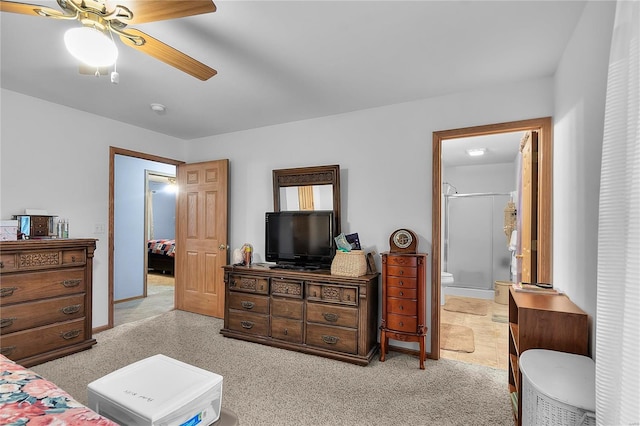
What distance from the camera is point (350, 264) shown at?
3.11 metres

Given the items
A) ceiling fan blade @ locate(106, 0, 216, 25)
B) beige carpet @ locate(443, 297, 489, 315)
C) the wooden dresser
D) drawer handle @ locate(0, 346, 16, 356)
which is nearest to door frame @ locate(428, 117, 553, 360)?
beige carpet @ locate(443, 297, 489, 315)

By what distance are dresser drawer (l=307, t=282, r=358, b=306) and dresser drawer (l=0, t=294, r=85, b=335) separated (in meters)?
2.29

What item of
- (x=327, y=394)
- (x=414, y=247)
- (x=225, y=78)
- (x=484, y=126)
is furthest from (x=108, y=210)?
(x=484, y=126)

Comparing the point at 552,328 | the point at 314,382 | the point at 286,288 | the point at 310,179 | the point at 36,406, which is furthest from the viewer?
the point at 310,179

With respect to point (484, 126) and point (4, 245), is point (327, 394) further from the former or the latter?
point (4, 245)

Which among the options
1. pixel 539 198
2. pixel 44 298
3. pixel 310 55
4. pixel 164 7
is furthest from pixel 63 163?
pixel 539 198

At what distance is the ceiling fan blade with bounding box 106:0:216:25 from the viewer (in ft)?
4.71

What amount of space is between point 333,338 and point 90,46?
9.16 feet

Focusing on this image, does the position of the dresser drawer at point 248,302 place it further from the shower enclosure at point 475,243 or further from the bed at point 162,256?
the bed at point 162,256

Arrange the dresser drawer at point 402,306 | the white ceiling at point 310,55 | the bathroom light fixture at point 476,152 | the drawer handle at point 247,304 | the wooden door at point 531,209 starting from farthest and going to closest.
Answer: the bathroom light fixture at point 476,152, the drawer handle at point 247,304, the dresser drawer at point 402,306, the wooden door at point 531,209, the white ceiling at point 310,55

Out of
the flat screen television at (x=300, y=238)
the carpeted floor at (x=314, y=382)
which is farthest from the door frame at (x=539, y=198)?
the flat screen television at (x=300, y=238)

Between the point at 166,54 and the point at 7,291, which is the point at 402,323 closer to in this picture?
the point at 166,54

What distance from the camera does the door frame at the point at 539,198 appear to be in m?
2.55

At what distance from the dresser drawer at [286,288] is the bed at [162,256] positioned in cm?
460
